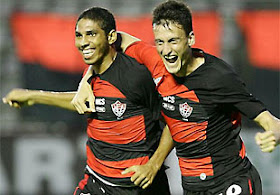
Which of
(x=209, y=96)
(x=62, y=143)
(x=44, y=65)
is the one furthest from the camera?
(x=44, y=65)

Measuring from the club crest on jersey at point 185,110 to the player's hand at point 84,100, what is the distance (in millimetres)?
627

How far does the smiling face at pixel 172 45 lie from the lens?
4.13 m

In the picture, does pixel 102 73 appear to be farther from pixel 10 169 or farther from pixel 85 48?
pixel 10 169

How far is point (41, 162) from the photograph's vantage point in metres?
8.43

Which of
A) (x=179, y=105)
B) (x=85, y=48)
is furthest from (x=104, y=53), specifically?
(x=179, y=105)

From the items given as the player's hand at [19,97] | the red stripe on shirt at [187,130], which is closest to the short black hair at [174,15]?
the red stripe on shirt at [187,130]

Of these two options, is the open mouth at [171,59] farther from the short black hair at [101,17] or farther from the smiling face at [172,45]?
the short black hair at [101,17]

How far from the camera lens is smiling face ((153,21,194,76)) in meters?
4.13

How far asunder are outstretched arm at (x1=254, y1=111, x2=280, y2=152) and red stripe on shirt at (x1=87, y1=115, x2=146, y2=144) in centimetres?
92

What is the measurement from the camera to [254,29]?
29.2 feet

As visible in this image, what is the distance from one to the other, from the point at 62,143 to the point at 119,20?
6.35 feet

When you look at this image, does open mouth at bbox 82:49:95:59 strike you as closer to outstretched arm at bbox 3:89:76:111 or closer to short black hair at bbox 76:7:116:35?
short black hair at bbox 76:7:116:35

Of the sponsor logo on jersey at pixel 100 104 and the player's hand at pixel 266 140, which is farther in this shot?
the sponsor logo on jersey at pixel 100 104

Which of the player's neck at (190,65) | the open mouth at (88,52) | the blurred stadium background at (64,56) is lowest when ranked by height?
the blurred stadium background at (64,56)
